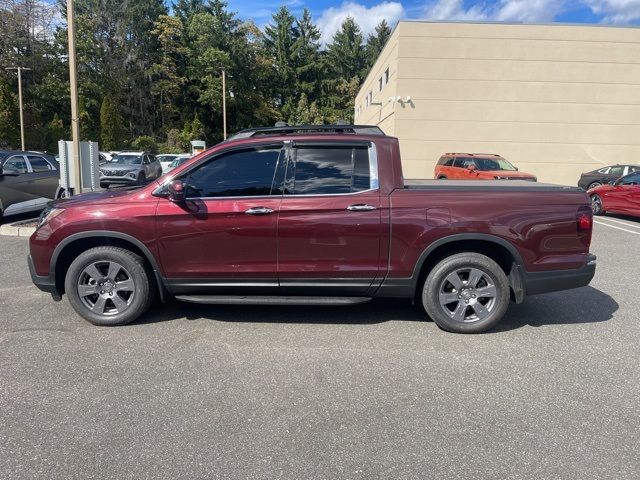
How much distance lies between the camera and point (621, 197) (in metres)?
13.1

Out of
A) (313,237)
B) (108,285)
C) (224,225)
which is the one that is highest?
(224,225)

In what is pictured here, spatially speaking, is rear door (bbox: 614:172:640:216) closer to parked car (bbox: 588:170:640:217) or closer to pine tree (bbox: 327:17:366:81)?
parked car (bbox: 588:170:640:217)

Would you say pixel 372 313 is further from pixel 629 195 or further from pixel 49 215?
pixel 629 195

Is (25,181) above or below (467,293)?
above

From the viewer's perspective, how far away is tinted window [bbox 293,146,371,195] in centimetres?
445

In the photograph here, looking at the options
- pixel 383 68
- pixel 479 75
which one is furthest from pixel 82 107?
pixel 479 75

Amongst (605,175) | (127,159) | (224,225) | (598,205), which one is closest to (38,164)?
(127,159)

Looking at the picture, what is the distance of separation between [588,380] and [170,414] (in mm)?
3075

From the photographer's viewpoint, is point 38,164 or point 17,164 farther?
point 38,164

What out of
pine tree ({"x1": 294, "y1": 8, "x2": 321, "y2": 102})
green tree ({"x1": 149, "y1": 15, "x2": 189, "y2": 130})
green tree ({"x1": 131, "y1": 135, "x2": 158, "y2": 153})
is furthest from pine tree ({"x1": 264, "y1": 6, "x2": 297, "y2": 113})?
green tree ({"x1": 131, "y1": 135, "x2": 158, "y2": 153})

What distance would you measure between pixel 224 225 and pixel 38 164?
357 inches

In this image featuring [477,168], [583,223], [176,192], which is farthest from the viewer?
[477,168]

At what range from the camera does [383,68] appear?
2795cm

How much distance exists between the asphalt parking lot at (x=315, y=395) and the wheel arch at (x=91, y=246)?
0.47 meters
